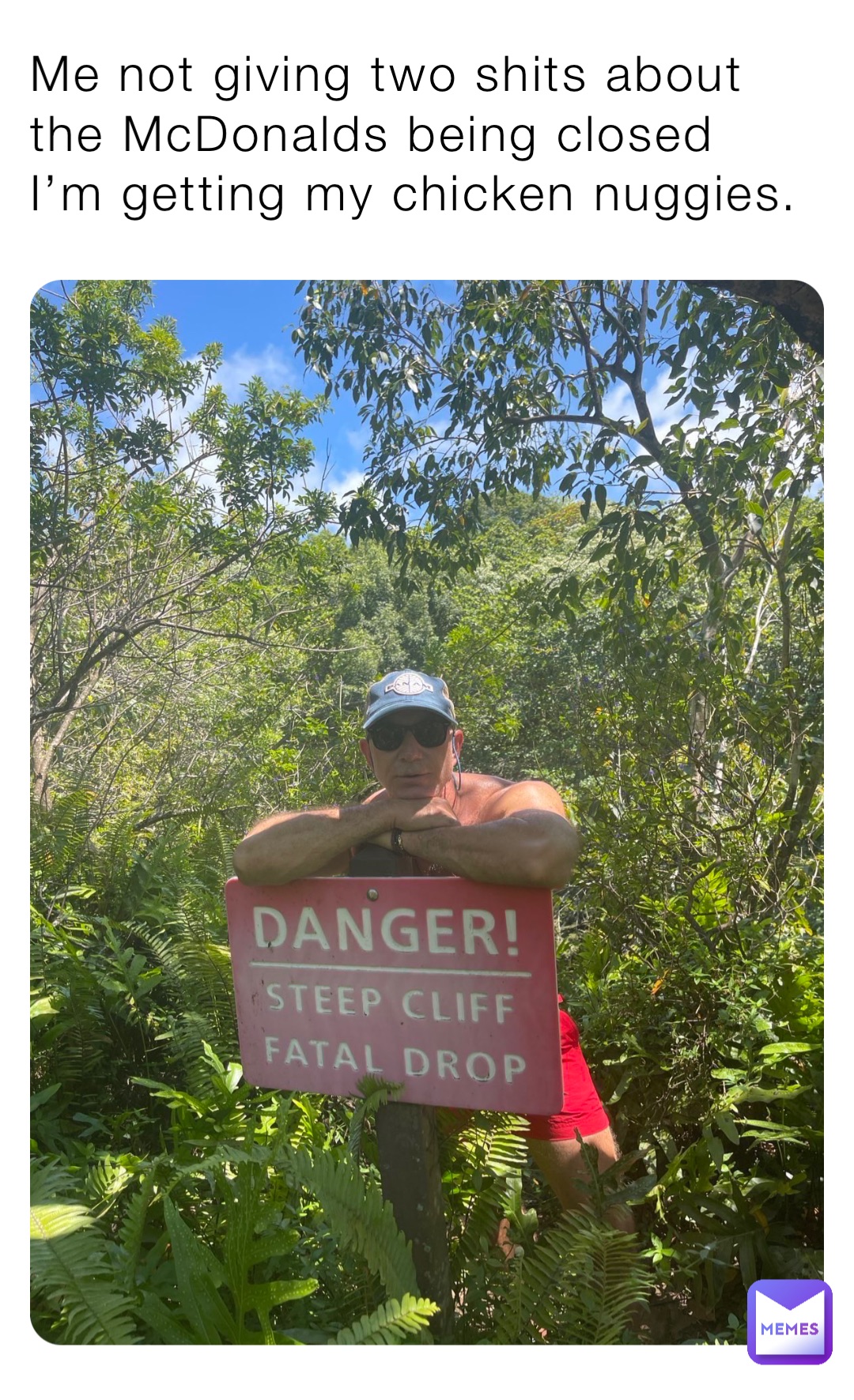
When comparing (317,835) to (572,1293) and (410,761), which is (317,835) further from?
(572,1293)

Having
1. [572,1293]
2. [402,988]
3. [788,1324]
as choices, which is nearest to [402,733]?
[402,988]

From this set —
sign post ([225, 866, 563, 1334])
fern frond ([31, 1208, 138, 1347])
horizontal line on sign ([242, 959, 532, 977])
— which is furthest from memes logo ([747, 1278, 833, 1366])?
fern frond ([31, 1208, 138, 1347])

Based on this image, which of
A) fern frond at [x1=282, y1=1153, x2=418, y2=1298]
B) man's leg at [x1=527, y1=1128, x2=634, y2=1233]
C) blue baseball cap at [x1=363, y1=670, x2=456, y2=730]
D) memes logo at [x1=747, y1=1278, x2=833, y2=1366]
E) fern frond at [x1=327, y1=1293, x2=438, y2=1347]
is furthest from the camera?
man's leg at [x1=527, y1=1128, x2=634, y2=1233]

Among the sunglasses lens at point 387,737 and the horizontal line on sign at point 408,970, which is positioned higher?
the sunglasses lens at point 387,737

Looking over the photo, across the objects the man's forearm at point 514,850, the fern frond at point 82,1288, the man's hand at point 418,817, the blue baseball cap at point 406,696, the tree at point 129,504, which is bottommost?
the fern frond at point 82,1288

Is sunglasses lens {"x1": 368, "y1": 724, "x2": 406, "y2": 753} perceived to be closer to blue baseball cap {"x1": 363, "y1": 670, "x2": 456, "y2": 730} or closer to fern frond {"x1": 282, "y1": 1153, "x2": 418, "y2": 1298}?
blue baseball cap {"x1": 363, "y1": 670, "x2": 456, "y2": 730}

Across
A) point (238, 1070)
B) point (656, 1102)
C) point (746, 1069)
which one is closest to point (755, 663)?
point (746, 1069)

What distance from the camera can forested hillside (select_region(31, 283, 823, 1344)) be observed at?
6.52ft

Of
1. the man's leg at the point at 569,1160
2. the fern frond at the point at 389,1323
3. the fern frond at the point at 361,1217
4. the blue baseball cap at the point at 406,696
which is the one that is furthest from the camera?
the man's leg at the point at 569,1160

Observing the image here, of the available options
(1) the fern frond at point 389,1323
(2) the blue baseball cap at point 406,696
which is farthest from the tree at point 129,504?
(1) the fern frond at point 389,1323

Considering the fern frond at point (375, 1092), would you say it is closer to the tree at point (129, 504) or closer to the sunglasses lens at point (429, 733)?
the sunglasses lens at point (429, 733)

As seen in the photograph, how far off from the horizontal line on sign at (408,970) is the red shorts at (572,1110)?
0.44 meters

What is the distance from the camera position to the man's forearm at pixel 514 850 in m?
1.63

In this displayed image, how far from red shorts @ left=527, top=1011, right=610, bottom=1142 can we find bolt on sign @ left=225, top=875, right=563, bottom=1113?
36 cm
